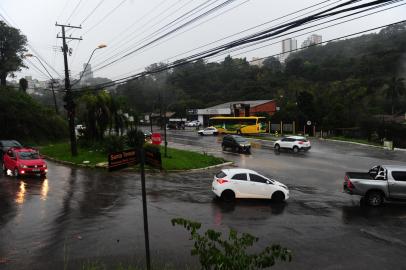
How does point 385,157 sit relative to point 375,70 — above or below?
below

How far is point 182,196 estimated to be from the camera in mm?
19734

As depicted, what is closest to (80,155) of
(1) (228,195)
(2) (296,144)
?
(1) (228,195)

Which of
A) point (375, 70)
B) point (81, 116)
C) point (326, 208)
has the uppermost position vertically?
point (375, 70)

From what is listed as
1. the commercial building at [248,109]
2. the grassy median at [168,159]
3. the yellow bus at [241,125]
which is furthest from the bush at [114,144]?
the commercial building at [248,109]

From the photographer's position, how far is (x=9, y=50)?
68.7 metres

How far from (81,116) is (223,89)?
7975cm

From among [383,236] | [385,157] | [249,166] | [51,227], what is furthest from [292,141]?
[51,227]

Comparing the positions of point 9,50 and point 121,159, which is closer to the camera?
point 121,159

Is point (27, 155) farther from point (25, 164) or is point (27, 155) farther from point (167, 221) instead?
point (167, 221)

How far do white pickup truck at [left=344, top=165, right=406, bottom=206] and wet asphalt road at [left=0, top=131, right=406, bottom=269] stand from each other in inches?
22.2

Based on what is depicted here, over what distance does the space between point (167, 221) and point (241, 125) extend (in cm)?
4970

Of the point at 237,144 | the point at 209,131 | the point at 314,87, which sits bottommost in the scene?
Result: the point at 237,144

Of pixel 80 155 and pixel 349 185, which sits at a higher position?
pixel 80 155

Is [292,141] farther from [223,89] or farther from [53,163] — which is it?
[223,89]
